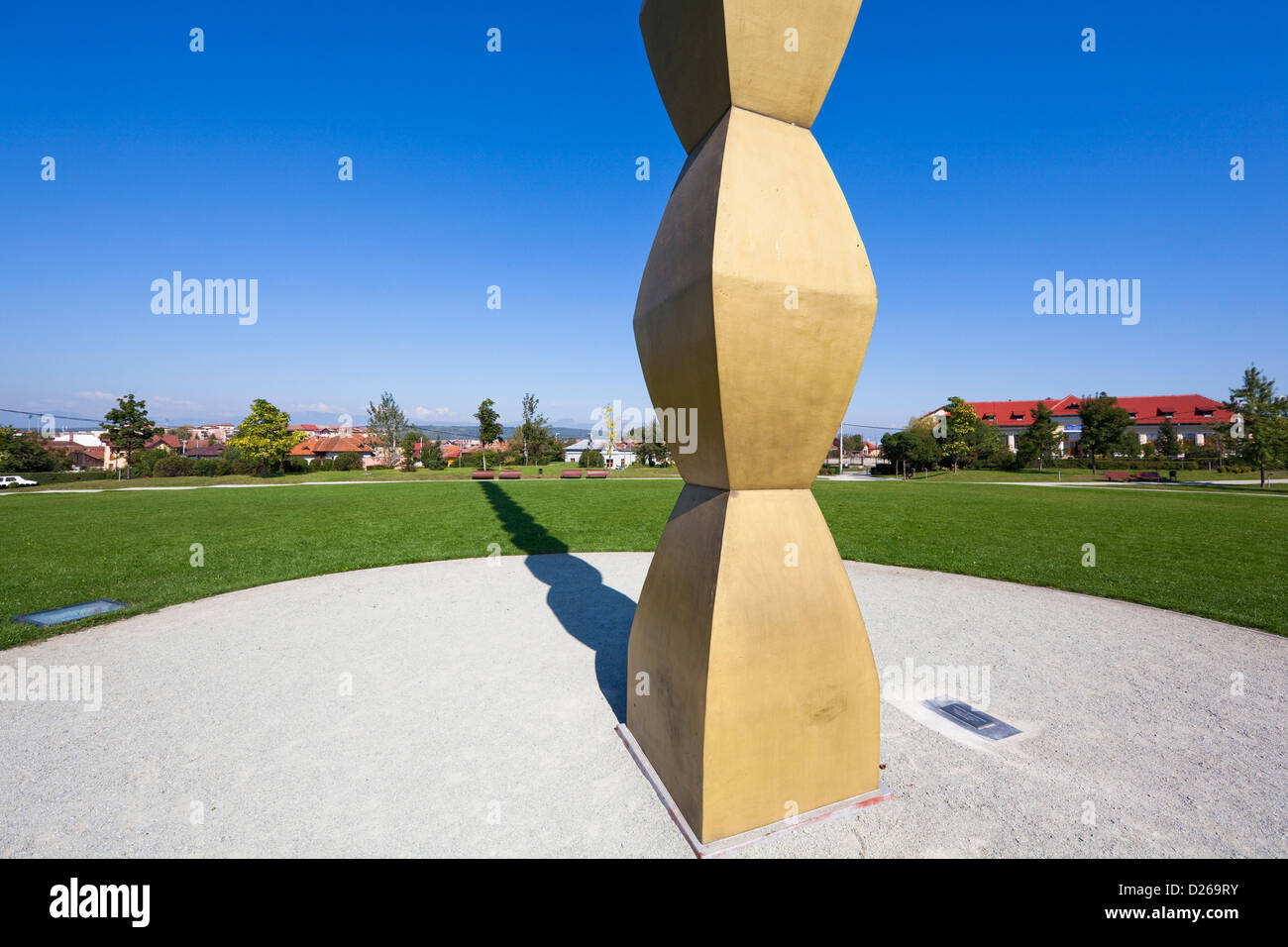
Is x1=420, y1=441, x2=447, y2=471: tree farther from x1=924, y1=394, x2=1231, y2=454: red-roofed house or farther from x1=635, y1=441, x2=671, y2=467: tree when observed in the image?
x1=924, y1=394, x2=1231, y2=454: red-roofed house

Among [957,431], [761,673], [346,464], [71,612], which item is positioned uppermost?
[957,431]

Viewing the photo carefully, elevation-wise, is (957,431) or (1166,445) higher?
(957,431)

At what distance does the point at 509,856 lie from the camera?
317 centimetres

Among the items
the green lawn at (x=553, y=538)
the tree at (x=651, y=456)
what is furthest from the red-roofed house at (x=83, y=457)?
the tree at (x=651, y=456)

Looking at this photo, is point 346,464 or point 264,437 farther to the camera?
point 346,464

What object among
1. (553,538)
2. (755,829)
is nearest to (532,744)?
(755,829)

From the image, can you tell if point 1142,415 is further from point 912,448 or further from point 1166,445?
point 912,448

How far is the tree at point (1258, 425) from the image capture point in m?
30.9

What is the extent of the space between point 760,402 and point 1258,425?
46.1m

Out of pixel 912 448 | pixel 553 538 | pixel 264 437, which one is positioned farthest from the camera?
pixel 912 448

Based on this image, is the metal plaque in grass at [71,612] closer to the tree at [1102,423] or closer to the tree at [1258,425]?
the tree at [1258,425]

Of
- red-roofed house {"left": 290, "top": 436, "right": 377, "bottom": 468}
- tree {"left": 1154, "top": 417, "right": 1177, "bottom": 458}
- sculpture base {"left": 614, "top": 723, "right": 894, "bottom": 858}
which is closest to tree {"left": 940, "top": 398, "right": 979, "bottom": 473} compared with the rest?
tree {"left": 1154, "top": 417, "right": 1177, "bottom": 458}

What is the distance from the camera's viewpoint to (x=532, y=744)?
455 cm
